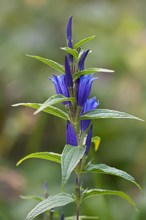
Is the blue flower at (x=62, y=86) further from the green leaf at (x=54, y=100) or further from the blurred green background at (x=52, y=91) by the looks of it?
the blurred green background at (x=52, y=91)

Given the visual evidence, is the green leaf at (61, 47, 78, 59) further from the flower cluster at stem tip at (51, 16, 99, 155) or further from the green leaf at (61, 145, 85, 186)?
the green leaf at (61, 145, 85, 186)

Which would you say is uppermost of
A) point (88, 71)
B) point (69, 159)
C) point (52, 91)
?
point (88, 71)

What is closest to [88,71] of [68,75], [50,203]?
[68,75]

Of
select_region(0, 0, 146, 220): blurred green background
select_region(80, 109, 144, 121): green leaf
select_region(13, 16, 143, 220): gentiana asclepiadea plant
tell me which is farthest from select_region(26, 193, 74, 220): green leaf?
select_region(0, 0, 146, 220): blurred green background

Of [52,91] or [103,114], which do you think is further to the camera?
[52,91]

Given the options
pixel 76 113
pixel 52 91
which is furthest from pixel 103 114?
pixel 52 91

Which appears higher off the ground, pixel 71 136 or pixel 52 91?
pixel 71 136

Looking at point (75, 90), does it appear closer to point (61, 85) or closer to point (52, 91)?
point (61, 85)

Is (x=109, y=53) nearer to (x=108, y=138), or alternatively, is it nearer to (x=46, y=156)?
(x=108, y=138)
